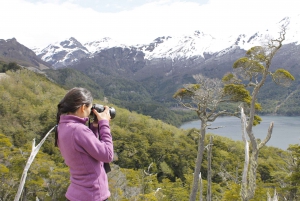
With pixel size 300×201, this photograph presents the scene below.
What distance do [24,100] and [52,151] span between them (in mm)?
14392

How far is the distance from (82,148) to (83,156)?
2.2 inches

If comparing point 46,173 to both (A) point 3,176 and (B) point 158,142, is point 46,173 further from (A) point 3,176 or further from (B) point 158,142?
(B) point 158,142

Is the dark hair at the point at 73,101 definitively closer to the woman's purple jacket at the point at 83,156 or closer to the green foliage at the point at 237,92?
the woman's purple jacket at the point at 83,156

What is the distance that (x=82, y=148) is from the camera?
1726 mm

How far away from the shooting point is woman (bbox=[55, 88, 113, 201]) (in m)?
1.70

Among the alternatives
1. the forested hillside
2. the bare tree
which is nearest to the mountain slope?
the forested hillside

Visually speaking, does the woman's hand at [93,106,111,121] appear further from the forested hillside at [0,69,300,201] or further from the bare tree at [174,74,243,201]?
the forested hillside at [0,69,300,201]

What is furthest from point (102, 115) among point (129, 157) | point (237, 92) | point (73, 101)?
point (129, 157)

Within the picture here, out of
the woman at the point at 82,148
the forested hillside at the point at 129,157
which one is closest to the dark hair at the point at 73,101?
the woman at the point at 82,148

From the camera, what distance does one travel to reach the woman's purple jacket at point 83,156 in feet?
5.57

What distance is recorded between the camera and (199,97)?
8.60 meters

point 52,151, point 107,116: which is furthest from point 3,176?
point 107,116

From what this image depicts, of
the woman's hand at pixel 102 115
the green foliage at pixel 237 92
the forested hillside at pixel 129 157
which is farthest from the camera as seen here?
the forested hillside at pixel 129 157

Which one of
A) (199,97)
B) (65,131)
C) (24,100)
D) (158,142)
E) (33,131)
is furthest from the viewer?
(24,100)
